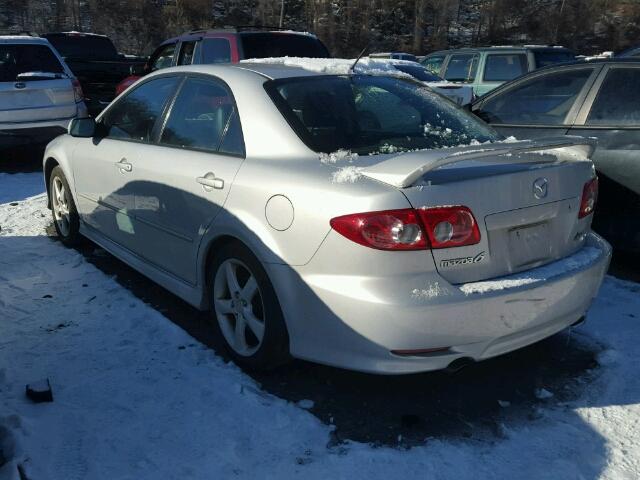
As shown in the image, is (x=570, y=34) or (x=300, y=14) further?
(x=300, y=14)

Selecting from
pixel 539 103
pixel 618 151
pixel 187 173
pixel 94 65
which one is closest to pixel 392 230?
pixel 187 173

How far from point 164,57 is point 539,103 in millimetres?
6625

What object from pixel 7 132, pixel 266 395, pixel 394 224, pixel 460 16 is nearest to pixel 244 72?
pixel 394 224

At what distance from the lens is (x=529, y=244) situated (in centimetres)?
285

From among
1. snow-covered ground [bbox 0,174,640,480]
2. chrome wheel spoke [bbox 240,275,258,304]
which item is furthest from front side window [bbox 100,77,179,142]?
chrome wheel spoke [bbox 240,275,258,304]

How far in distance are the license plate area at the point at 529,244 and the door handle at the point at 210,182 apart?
56.8 inches

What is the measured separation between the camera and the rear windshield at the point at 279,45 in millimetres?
8258

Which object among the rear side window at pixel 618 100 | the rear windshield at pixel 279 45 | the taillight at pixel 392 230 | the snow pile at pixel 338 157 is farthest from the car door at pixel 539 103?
the rear windshield at pixel 279 45

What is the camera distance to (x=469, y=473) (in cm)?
251

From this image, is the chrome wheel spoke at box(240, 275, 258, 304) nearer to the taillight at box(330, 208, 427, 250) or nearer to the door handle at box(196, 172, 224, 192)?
the door handle at box(196, 172, 224, 192)

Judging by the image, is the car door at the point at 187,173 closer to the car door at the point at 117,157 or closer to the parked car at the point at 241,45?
the car door at the point at 117,157

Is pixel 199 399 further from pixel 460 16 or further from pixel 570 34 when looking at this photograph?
pixel 460 16

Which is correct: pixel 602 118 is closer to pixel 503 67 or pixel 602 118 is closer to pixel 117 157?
pixel 117 157

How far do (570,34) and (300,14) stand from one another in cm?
1779
